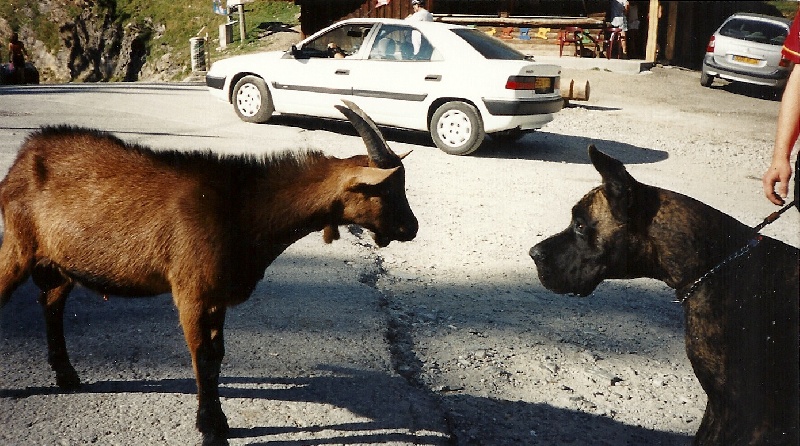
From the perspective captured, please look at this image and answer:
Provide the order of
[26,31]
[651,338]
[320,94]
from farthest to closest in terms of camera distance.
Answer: [26,31] < [320,94] < [651,338]

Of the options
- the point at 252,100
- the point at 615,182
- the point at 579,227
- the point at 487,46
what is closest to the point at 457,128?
the point at 487,46

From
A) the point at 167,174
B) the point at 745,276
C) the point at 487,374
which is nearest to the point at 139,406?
the point at 167,174

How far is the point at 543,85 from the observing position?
420 inches

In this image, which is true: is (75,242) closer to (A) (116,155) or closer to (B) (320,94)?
(A) (116,155)

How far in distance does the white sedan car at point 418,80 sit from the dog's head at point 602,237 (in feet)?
24.5

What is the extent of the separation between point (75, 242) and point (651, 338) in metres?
3.51

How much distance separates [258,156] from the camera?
3588mm

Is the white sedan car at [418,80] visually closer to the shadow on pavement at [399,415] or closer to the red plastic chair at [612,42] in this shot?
the shadow on pavement at [399,415]

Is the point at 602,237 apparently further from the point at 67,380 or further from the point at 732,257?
the point at 67,380

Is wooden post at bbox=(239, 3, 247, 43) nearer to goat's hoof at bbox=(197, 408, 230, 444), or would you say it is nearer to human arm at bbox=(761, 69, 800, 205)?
goat's hoof at bbox=(197, 408, 230, 444)

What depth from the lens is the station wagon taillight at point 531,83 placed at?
10.3 meters

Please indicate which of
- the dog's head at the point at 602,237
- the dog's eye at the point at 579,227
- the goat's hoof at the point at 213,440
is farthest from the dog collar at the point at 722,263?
the goat's hoof at the point at 213,440

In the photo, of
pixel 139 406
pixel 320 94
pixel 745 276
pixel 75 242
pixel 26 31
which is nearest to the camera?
pixel 745 276

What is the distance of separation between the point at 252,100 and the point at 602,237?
1023cm
